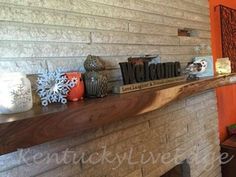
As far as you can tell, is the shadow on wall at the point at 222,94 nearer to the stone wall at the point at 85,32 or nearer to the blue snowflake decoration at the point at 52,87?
the stone wall at the point at 85,32

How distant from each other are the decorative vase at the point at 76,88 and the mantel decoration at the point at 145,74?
0.20 metres

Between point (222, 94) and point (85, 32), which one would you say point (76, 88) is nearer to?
point (85, 32)

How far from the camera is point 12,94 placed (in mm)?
774

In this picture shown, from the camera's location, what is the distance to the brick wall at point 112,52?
0.91 m

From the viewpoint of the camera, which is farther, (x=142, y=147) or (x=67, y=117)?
(x=142, y=147)

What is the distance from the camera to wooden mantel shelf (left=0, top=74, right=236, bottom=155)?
0.62 metres

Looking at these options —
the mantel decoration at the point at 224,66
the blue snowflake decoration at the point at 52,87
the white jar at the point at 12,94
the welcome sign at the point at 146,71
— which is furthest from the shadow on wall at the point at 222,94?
the white jar at the point at 12,94

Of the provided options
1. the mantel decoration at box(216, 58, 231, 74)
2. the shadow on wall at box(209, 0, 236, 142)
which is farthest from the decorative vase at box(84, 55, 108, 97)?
the shadow on wall at box(209, 0, 236, 142)

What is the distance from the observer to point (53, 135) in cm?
70

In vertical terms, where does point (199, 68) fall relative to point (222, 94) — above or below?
above

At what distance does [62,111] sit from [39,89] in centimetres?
25

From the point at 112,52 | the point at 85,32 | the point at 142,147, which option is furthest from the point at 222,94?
the point at 85,32

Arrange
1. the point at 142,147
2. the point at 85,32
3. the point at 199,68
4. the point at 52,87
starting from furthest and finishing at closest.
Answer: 1. the point at 199,68
2. the point at 142,147
3. the point at 85,32
4. the point at 52,87

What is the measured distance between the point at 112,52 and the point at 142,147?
1.90 feet
